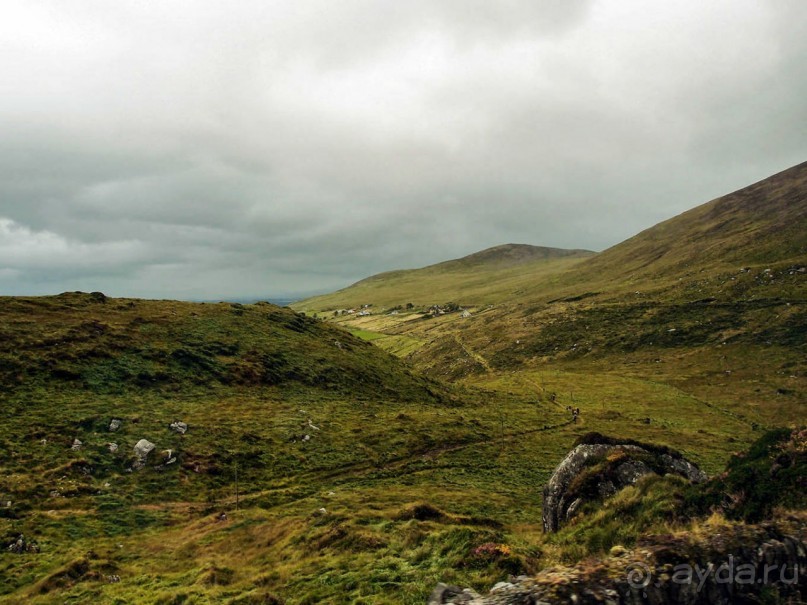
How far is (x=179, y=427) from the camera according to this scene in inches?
1828

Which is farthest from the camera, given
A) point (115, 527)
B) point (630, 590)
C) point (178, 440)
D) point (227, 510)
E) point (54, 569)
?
point (178, 440)

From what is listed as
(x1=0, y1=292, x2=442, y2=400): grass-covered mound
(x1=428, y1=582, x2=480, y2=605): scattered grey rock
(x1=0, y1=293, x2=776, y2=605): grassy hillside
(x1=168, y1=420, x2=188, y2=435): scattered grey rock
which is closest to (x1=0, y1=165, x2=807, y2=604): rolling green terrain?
(x1=0, y1=293, x2=776, y2=605): grassy hillside

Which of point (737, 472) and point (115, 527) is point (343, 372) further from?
point (737, 472)

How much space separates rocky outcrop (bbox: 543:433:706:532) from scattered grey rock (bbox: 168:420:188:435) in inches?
1474

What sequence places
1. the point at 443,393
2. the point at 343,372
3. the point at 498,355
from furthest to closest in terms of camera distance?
the point at 498,355 → the point at 443,393 → the point at 343,372

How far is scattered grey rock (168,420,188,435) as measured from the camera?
1813 inches

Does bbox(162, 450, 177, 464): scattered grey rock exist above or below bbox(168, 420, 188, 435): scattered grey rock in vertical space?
below

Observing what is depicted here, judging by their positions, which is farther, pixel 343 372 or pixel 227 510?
pixel 343 372

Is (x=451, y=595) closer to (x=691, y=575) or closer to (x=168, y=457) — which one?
(x=691, y=575)

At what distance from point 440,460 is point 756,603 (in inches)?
1632

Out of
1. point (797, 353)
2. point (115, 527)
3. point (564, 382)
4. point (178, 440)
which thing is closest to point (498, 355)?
point (564, 382)

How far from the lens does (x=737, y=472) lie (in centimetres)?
1545

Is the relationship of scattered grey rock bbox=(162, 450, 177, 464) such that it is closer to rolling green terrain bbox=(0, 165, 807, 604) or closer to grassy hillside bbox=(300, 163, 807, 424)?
rolling green terrain bbox=(0, 165, 807, 604)

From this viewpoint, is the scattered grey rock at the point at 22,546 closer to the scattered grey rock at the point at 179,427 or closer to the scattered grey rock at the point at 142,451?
the scattered grey rock at the point at 142,451
